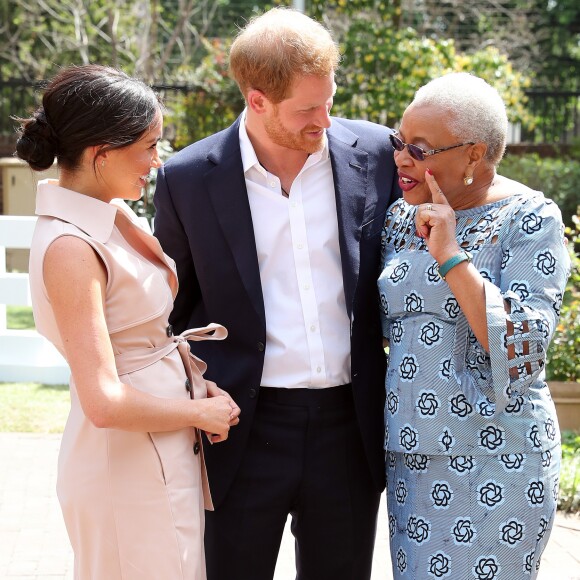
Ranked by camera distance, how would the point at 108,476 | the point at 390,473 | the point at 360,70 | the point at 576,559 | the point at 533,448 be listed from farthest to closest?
the point at 360,70, the point at 576,559, the point at 390,473, the point at 533,448, the point at 108,476

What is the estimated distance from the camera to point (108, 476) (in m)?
2.55

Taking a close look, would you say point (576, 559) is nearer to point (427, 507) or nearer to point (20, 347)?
point (427, 507)

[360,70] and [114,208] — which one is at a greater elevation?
[360,70]

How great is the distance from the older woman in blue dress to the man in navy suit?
26 cm

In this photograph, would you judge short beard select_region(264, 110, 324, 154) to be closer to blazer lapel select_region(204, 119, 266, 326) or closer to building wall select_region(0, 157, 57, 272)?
blazer lapel select_region(204, 119, 266, 326)

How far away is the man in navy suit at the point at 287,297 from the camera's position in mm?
3014

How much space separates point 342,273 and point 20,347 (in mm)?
4853

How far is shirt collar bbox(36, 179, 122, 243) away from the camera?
2494mm

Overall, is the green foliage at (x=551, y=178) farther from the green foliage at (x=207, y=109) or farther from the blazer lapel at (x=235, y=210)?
the blazer lapel at (x=235, y=210)

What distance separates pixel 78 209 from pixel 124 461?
0.66 meters

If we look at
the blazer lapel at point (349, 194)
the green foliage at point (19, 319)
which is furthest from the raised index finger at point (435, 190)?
the green foliage at point (19, 319)

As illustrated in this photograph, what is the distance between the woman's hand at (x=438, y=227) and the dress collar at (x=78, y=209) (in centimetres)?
84

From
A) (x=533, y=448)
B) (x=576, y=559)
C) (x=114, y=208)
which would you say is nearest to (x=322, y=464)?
(x=533, y=448)

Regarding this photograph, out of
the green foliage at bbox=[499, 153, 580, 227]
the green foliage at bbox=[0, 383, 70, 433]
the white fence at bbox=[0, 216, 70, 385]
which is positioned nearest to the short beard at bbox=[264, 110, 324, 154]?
the green foliage at bbox=[0, 383, 70, 433]
